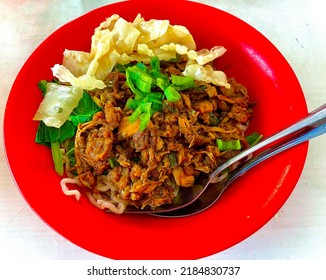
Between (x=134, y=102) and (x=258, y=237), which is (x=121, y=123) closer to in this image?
(x=134, y=102)

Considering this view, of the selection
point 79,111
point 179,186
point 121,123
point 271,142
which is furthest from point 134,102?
point 271,142

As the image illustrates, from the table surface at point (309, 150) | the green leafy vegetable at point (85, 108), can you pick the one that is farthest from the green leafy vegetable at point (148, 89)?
the table surface at point (309, 150)

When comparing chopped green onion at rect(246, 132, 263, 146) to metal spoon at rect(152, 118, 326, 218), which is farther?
chopped green onion at rect(246, 132, 263, 146)

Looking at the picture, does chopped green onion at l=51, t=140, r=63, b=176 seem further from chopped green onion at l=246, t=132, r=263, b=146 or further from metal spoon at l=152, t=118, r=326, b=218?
chopped green onion at l=246, t=132, r=263, b=146

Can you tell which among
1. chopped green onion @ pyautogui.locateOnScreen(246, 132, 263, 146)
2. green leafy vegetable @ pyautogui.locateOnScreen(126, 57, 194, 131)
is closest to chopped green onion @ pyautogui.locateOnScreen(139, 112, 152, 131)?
green leafy vegetable @ pyautogui.locateOnScreen(126, 57, 194, 131)

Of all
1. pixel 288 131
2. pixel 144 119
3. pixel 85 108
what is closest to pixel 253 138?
pixel 288 131

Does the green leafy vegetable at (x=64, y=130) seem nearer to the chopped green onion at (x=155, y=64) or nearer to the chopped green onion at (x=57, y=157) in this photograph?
the chopped green onion at (x=57, y=157)

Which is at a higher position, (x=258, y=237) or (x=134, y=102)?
(x=134, y=102)
